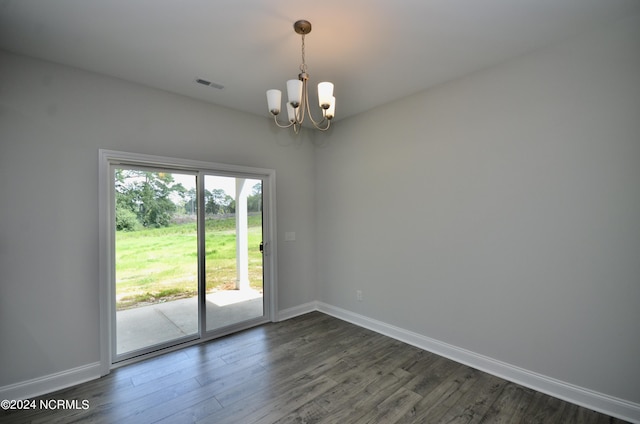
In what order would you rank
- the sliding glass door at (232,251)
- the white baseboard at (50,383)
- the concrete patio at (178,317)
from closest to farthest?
1. the white baseboard at (50,383)
2. the concrete patio at (178,317)
3. the sliding glass door at (232,251)

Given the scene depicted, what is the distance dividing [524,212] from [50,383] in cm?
440

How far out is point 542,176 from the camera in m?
2.38

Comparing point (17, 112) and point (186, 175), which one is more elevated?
point (17, 112)

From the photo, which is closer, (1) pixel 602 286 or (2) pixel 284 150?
(1) pixel 602 286

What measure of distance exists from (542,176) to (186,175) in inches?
141

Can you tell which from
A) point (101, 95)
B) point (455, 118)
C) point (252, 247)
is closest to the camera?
point (101, 95)

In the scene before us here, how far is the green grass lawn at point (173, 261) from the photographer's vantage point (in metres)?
2.94

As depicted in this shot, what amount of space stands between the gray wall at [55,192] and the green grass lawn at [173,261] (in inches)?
11.8

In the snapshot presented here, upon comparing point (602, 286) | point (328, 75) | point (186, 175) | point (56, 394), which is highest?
point (328, 75)

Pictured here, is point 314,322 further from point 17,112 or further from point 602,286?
point 17,112

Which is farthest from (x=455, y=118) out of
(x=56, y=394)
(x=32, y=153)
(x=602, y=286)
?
(x=56, y=394)

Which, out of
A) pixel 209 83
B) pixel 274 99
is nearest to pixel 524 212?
pixel 274 99

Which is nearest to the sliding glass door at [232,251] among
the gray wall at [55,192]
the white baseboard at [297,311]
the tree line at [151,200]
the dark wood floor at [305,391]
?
the tree line at [151,200]

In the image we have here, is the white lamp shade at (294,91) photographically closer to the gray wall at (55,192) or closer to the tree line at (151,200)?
the gray wall at (55,192)
